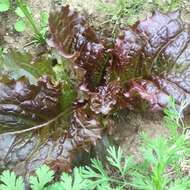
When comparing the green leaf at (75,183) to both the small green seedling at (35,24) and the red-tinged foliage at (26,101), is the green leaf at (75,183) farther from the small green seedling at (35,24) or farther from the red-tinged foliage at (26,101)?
the small green seedling at (35,24)

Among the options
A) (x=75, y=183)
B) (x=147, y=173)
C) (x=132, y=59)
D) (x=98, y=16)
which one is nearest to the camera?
(x=75, y=183)

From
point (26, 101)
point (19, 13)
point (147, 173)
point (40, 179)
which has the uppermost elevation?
point (19, 13)

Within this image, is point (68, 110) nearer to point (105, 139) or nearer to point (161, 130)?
point (105, 139)

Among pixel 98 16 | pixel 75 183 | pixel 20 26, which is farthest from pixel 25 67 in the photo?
pixel 75 183

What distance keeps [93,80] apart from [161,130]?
0.35 m

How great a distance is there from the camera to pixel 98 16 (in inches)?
91.9

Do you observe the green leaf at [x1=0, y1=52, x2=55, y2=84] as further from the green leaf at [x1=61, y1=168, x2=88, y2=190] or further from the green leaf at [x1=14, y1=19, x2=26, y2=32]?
the green leaf at [x1=61, y1=168, x2=88, y2=190]

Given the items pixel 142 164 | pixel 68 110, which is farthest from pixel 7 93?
pixel 142 164

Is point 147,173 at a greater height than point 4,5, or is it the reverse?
point 4,5

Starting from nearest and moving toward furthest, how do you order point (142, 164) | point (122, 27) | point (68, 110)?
point (142, 164)
point (68, 110)
point (122, 27)

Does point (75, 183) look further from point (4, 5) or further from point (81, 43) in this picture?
point (4, 5)

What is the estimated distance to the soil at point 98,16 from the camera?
2.11 meters

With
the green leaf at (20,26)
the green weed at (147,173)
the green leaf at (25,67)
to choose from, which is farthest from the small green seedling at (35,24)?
the green weed at (147,173)

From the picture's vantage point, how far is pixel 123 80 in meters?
A: 2.07
